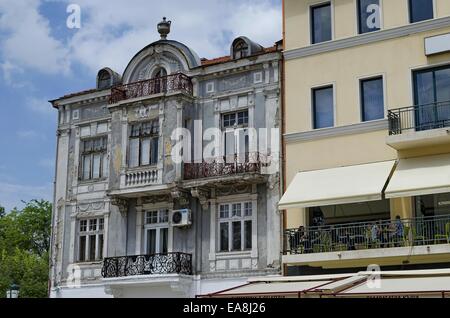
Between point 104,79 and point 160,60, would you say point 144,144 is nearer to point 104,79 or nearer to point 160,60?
point 160,60

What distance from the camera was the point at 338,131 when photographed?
65.9 ft

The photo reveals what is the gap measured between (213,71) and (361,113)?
5424mm

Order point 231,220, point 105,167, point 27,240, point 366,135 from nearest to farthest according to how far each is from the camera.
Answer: point 366,135 → point 231,220 → point 105,167 → point 27,240

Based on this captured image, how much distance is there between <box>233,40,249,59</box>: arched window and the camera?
23.0m

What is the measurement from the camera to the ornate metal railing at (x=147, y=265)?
2209 cm

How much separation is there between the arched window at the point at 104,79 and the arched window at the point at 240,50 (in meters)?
5.11

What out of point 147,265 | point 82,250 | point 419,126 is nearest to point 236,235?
point 147,265

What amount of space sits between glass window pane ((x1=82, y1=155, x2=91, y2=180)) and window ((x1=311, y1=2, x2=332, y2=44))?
9171mm

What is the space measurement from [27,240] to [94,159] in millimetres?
26169

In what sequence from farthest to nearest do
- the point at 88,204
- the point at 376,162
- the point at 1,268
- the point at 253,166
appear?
the point at 1,268, the point at 88,204, the point at 253,166, the point at 376,162

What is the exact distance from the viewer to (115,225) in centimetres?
2397

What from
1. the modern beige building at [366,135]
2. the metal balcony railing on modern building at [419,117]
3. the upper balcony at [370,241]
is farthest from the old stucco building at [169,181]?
the metal balcony railing on modern building at [419,117]
